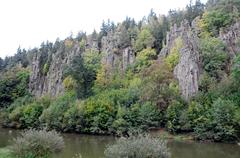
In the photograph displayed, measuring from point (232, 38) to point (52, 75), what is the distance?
49270 mm

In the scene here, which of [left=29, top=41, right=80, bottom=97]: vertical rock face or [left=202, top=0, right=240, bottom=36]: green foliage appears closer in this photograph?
[left=202, top=0, right=240, bottom=36]: green foliage

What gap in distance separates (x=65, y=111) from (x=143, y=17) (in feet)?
183

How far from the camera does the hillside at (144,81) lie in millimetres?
64812

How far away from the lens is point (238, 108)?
196 feet

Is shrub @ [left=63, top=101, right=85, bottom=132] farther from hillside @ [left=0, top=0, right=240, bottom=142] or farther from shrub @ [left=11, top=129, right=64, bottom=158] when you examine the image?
shrub @ [left=11, top=129, right=64, bottom=158]

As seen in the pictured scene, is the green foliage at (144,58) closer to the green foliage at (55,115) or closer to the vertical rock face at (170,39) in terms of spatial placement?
the vertical rock face at (170,39)

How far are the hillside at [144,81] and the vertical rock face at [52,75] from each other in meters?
0.29

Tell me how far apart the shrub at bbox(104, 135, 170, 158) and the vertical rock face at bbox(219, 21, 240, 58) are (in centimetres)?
5974

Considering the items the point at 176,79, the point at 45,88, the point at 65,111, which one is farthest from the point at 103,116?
the point at 45,88

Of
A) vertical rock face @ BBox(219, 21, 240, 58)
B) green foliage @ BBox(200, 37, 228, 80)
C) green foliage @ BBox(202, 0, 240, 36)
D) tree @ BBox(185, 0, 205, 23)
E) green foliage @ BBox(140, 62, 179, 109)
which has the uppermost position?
tree @ BBox(185, 0, 205, 23)

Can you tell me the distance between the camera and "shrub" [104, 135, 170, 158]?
23.1 m

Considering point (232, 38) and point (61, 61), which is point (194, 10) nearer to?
point (232, 38)

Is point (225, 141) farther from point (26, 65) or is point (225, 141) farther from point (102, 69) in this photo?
point (26, 65)

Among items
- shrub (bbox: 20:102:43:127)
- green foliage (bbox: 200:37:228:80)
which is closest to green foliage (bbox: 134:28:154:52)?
green foliage (bbox: 200:37:228:80)
